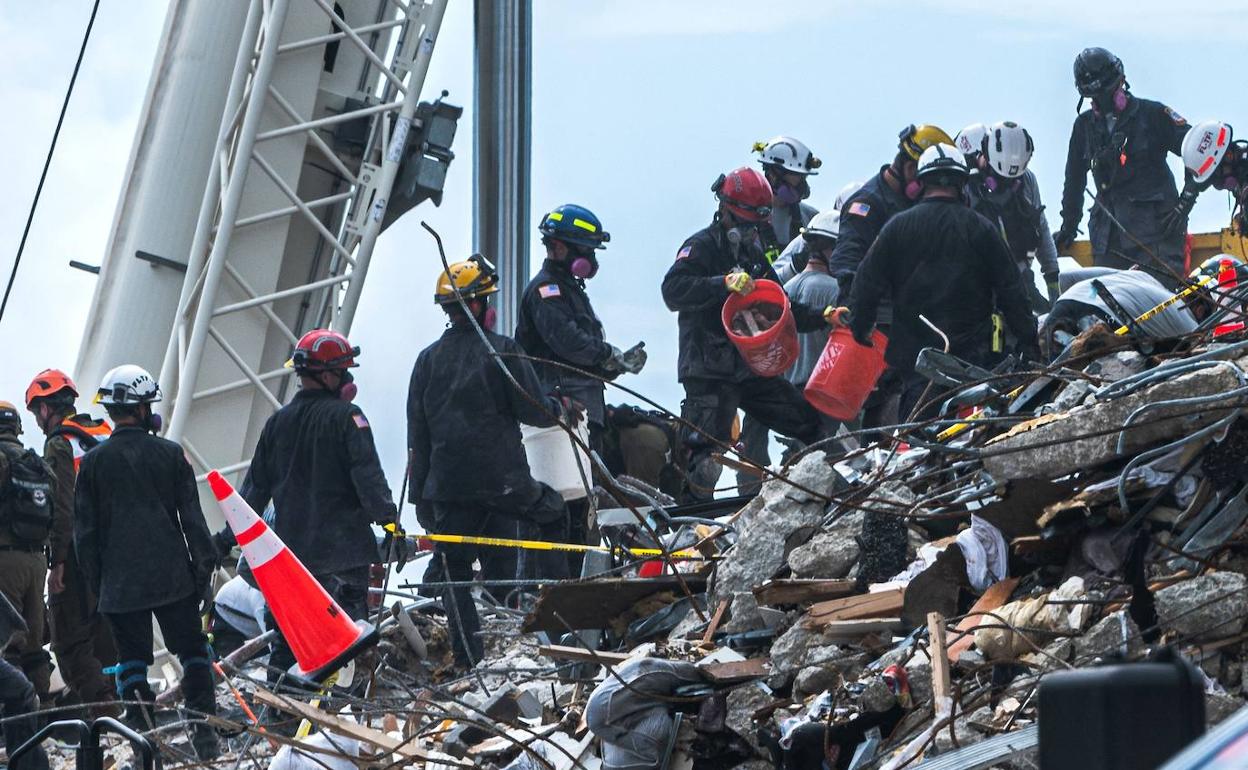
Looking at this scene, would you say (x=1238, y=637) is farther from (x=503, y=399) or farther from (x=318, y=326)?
(x=318, y=326)

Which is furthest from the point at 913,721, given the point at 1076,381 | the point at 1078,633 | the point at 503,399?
the point at 503,399

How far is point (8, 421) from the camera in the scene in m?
9.45

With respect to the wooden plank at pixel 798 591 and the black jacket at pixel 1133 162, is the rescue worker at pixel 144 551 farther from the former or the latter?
the black jacket at pixel 1133 162

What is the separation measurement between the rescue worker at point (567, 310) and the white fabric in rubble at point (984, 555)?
402cm

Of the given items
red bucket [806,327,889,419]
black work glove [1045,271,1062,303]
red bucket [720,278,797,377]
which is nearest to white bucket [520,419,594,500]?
red bucket [720,278,797,377]

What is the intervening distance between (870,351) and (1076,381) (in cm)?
335

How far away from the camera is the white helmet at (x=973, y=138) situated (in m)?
10.9

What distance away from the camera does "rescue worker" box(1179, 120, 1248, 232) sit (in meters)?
11.6

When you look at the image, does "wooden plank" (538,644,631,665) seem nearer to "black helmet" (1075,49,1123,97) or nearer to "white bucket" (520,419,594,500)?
"white bucket" (520,419,594,500)

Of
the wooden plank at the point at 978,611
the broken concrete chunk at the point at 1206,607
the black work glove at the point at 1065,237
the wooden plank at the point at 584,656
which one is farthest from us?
the black work glove at the point at 1065,237

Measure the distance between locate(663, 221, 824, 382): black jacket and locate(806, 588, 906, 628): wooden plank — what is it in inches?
168

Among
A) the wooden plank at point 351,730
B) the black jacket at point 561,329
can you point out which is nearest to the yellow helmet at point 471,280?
the black jacket at point 561,329

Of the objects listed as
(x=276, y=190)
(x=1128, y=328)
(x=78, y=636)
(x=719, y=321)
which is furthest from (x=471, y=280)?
(x=276, y=190)

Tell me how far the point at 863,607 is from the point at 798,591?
33 centimetres
